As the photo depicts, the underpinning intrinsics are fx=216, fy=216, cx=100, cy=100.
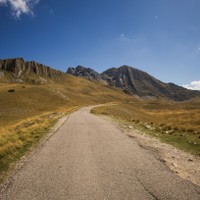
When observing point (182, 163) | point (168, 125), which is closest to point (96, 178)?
point (182, 163)

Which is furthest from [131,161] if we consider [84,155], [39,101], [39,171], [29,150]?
[39,101]

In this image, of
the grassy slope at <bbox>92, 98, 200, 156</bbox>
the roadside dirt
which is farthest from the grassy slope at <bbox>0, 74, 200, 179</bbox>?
the roadside dirt

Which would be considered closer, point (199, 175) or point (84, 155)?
point (199, 175)

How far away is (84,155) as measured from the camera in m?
10.4

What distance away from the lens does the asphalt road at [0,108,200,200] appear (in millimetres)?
6211

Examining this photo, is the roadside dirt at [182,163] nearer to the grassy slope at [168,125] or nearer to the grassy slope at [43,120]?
the grassy slope at [168,125]

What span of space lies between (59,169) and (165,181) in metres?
3.95

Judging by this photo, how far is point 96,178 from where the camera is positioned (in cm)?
743

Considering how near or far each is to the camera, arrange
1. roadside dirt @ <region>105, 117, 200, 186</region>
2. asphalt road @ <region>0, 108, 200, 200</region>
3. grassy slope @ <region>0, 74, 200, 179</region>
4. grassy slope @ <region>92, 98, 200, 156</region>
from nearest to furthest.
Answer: asphalt road @ <region>0, 108, 200, 200</region>, roadside dirt @ <region>105, 117, 200, 186</region>, grassy slope @ <region>0, 74, 200, 179</region>, grassy slope @ <region>92, 98, 200, 156</region>

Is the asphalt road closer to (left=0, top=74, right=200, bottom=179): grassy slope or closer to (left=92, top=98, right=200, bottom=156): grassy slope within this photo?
(left=0, top=74, right=200, bottom=179): grassy slope

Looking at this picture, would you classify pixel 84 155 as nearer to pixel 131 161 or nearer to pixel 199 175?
pixel 131 161

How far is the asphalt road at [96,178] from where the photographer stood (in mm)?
6211

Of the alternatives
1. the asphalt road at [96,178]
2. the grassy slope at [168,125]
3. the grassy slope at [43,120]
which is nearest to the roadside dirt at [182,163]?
the asphalt road at [96,178]

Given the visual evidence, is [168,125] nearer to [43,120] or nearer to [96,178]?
[43,120]
